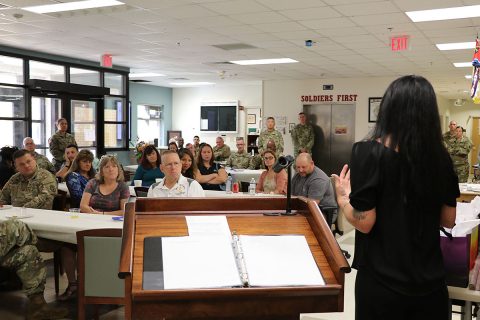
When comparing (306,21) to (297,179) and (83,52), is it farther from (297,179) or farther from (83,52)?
Result: (83,52)

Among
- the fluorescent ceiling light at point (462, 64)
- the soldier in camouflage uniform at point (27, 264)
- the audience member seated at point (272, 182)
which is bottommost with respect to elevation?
the soldier in camouflage uniform at point (27, 264)

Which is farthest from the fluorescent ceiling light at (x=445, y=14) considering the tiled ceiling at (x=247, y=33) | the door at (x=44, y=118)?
the door at (x=44, y=118)

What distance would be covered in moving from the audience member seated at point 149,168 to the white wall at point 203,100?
10452 millimetres

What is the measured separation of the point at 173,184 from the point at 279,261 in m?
3.09

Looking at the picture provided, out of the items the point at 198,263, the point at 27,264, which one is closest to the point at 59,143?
the point at 27,264

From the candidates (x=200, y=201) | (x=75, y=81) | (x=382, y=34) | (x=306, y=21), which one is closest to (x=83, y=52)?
(x=75, y=81)

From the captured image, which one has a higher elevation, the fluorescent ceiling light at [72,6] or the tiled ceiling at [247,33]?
the fluorescent ceiling light at [72,6]

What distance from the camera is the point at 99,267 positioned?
11.8 ft

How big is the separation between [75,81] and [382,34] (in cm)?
695

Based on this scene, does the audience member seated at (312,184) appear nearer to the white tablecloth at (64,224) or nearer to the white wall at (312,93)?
the white tablecloth at (64,224)

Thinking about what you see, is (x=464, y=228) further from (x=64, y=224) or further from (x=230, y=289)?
(x=64, y=224)

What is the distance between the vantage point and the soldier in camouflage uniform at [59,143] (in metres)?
10.1

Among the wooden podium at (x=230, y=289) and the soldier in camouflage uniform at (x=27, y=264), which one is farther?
the soldier in camouflage uniform at (x=27, y=264)

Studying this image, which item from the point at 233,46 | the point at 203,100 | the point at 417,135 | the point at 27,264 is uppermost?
the point at 233,46
